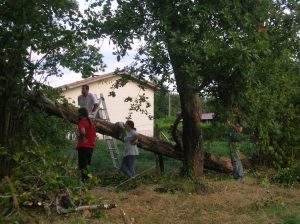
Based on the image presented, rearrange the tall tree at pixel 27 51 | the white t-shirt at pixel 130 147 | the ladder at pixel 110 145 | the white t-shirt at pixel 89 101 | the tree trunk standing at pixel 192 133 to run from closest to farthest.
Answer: the tall tree at pixel 27 51
the tree trunk standing at pixel 192 133
the white t-shirt at pixel 130 147
the white t-shirt at pixel 89 101
the ladder at pixel 110 145

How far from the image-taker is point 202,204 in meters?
8.62

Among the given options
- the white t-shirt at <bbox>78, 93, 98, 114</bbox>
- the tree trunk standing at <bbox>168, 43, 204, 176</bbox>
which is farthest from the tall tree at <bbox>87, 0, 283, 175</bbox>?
the white t-shirt at <bbox>78, 93, 98, 114</bbox>

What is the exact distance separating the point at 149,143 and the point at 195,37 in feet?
15.7

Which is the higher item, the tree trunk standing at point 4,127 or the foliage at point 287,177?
the tree trunk standing at point 4,127

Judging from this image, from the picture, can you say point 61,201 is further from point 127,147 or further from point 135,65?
point 127,147

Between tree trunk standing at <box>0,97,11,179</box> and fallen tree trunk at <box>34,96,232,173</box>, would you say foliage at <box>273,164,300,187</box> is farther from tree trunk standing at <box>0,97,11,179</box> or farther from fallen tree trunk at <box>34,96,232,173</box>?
tree trunk standing at <box>0,97,11,179</box>

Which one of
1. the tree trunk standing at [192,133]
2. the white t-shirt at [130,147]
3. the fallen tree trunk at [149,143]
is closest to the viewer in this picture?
the tree trunk standing at [192,133]

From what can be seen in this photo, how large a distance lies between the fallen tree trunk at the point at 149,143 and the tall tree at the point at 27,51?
2490mm

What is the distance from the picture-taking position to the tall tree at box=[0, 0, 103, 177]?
7.55m

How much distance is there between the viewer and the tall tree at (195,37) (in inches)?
309

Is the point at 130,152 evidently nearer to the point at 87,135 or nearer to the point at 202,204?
the point at 87,135

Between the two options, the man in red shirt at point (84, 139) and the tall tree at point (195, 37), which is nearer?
the tall tree at point (195, 37)

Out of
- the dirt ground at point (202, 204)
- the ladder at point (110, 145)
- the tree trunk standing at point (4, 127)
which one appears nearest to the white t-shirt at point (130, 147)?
the dirt ground at point (202, 204)

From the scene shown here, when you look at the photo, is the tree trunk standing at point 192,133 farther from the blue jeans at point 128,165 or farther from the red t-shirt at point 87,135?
the red t-shirt at point 87,135
